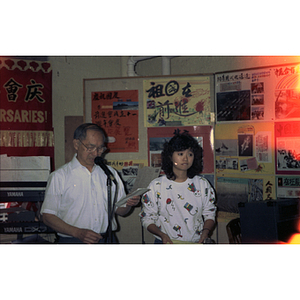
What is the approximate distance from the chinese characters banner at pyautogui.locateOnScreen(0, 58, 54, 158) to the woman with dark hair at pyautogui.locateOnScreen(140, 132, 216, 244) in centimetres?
154

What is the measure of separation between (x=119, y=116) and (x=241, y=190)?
1356mm

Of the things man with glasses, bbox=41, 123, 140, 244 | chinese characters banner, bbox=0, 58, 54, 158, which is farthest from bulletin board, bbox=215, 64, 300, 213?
chinese characters banner, bbox=0, 58, 54, 158

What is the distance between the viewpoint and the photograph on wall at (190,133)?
2484 millimetres

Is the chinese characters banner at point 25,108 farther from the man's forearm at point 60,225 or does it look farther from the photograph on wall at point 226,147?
the photograph on wall at point 226,147

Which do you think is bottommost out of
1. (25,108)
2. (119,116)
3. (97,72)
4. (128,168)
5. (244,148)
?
(128,168)

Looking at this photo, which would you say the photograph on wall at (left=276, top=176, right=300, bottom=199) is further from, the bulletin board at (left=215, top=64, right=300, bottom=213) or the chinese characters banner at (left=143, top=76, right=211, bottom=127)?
the chinese characters banner at (left=143, top=76, right=211, bottom=127)

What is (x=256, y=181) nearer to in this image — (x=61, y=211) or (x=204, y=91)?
(x=204, y=91)

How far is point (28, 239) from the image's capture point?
2582 mm

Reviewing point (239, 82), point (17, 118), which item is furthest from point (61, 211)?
point (239, 82)

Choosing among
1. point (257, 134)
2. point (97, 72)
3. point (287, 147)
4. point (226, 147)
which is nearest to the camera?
point (287, 147)

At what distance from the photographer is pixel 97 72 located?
3.04m

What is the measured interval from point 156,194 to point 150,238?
3.62 feet

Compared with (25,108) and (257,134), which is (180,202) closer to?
(257,134)

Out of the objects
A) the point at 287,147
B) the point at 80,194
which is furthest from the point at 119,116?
the point at 287,147
